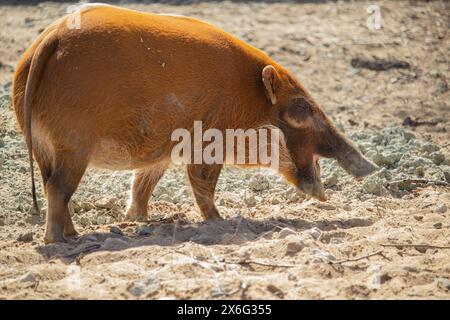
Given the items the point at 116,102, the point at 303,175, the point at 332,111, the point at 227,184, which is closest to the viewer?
the point at 116,102

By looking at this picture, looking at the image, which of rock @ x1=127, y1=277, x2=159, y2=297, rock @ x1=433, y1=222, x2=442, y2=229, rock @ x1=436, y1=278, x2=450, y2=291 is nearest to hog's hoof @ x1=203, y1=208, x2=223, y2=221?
rock @ x1=433, y1=222, x2=442, y2=229

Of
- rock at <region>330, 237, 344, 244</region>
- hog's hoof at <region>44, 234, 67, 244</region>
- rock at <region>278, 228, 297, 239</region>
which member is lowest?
hog's hoof at <region>44, 234, 67, 244</region>

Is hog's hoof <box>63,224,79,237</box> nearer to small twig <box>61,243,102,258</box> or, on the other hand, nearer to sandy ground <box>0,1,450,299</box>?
sandy ground <box>0,1,450,299</box>

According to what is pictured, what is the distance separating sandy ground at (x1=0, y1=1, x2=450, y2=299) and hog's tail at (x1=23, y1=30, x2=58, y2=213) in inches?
32.5

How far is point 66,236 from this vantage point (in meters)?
6.12

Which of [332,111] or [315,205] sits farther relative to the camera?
[332,111]

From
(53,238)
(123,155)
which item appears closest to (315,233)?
(123,155)

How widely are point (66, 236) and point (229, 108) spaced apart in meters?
1.68

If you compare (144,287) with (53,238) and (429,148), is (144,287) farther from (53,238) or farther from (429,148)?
(429,148)

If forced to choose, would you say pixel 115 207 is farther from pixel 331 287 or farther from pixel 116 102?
pixel 331 287

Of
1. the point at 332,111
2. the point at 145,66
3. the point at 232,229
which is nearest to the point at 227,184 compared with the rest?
the point at 232,229

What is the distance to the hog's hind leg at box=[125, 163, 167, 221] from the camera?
6867 mm

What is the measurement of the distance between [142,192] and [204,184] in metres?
0.61

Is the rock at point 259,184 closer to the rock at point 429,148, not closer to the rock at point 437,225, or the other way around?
the rock at point 429,148
